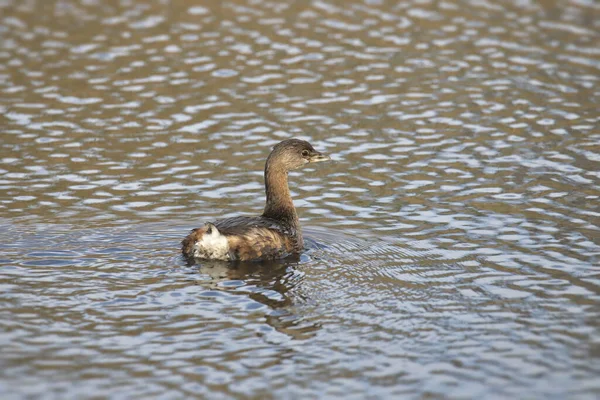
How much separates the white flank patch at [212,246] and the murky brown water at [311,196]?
0.55ft

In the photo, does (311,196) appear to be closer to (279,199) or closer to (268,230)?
(279,199)

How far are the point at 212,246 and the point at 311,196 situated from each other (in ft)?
9.53

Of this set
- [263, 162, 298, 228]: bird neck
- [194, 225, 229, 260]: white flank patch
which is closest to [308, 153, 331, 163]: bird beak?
[263, 162, 298, 228]: bird neck

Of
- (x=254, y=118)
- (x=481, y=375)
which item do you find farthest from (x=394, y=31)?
(x=481, y=375)

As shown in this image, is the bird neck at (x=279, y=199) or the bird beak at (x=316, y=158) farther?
the bird beak at (x=316, y=158)

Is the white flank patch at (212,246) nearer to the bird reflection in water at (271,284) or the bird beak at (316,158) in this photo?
the bird reflection in water at (271,284)

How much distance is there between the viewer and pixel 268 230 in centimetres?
1077

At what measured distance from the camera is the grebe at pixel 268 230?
33.7 feet

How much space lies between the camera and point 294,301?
9172mm

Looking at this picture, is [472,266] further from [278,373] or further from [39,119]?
[39,119]

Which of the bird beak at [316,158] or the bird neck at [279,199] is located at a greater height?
the bird beak at [316,158]

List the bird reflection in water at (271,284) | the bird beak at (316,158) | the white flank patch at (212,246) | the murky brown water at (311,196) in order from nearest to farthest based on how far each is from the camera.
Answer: the murky brown water at (311,196) → the bird reflection in water at (271,284) → the white flank patch at (212,246) → the bird beak at (316,158)

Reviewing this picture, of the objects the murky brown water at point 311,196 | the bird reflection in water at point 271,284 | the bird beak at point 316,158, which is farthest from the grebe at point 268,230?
the murky brown water at point 311,196

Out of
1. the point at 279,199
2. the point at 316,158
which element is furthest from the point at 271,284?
the point at 316,158
